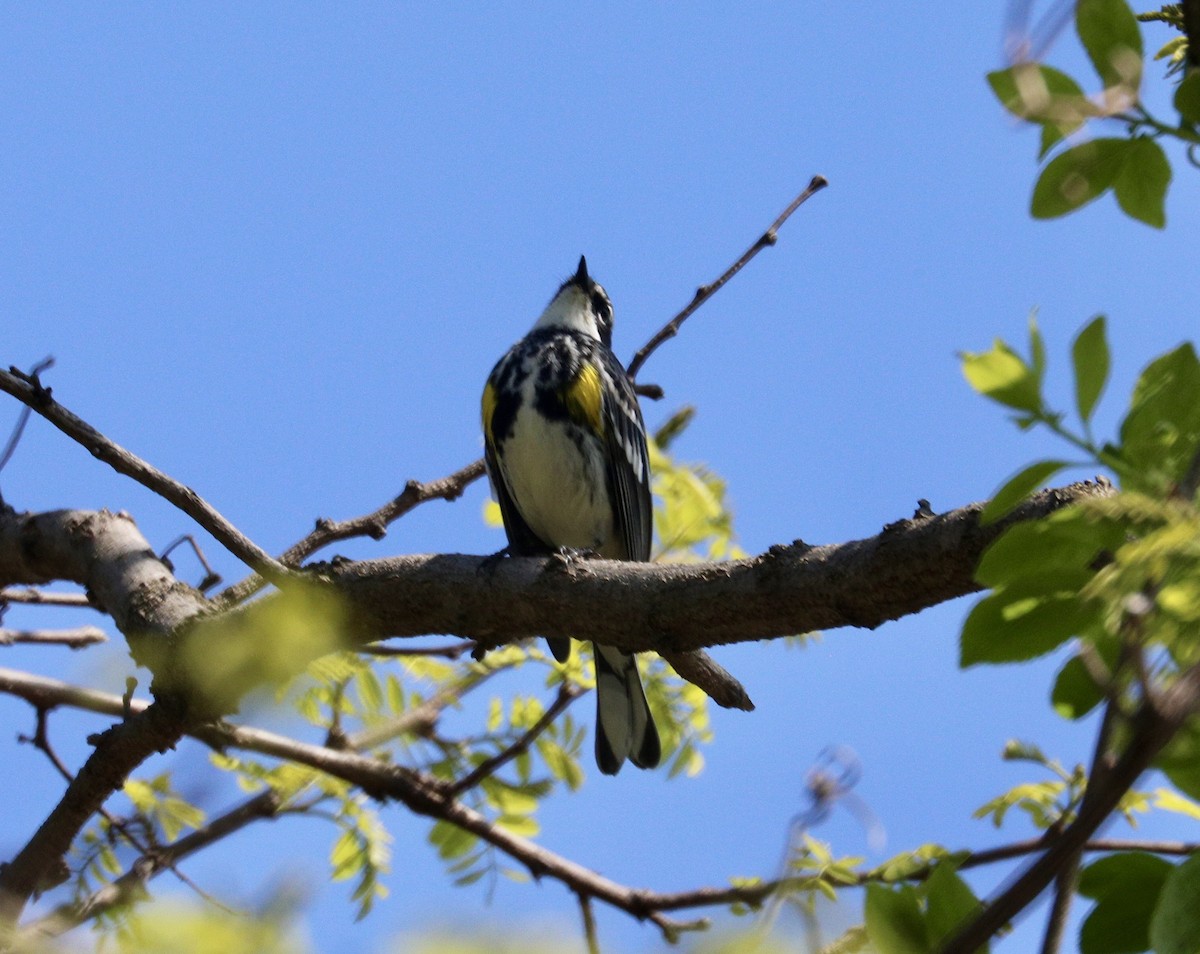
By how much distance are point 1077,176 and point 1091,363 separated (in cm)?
26

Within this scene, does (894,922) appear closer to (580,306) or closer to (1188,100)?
(1188,100)

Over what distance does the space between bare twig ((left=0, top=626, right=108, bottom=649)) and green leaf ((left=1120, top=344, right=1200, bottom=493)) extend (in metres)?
3.30

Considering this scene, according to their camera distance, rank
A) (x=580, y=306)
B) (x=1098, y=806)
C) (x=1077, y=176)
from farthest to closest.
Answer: (x=580, y=306)
(x=1077, y=176)
(x=1098, y=806)

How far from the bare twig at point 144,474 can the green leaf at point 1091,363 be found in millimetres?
2121

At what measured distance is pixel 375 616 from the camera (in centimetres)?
296

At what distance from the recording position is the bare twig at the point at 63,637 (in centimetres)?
376

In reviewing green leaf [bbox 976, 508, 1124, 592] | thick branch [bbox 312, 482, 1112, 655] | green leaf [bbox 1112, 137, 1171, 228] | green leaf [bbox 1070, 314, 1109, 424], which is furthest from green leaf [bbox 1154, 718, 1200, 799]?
thick branch [bbox 312, 482, 1112, 655]

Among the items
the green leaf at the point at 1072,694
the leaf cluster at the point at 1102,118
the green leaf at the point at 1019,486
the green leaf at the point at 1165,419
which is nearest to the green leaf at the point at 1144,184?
the leaf cluster at the point at 1102,118

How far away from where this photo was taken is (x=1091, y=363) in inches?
39.4

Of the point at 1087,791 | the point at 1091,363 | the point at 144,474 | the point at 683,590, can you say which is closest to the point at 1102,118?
the point at 1091,363

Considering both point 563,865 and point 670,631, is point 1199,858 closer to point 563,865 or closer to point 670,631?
point 670,631

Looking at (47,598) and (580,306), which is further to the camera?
(580,306)

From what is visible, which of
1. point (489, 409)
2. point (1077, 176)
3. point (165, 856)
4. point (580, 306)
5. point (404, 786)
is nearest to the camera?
point (1077, 176)

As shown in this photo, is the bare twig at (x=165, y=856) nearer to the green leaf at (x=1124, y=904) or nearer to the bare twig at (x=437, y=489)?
the bare twig at (x=437, y=489)
